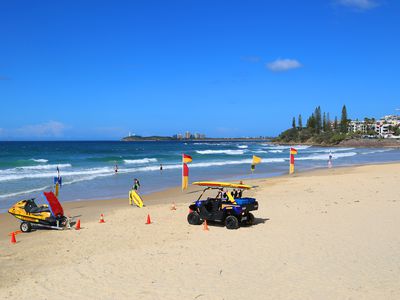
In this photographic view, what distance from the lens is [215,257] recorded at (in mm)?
9367

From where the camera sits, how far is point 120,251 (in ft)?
33.2

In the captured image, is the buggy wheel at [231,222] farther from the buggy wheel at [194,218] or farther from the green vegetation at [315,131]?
the green vegetation at [315,131]

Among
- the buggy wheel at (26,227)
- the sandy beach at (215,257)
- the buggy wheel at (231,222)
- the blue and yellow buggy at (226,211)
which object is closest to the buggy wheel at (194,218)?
the blue and yellow buggy at (226,211)

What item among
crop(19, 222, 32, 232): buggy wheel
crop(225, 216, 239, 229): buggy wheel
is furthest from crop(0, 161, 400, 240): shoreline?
crop(225, 216, 239, 229): buggy wheel

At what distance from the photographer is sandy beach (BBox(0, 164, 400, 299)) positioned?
7.39 meters

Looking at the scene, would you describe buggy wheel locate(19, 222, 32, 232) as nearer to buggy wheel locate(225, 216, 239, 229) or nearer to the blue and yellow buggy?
the blue and yellow buggy

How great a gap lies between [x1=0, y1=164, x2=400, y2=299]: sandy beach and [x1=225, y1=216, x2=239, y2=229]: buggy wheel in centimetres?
29

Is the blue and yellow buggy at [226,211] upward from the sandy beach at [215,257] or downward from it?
upward

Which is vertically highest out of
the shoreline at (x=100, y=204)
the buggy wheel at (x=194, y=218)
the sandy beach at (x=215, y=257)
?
the buggy wheel at (x=194, y=218)

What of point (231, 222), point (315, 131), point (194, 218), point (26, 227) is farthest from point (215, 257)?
point (315, 131)

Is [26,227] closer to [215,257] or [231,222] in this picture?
[231,222]

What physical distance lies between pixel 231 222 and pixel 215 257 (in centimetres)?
313

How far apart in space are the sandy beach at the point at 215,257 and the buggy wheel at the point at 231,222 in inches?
11.5

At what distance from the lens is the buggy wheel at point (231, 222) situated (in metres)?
12.4
